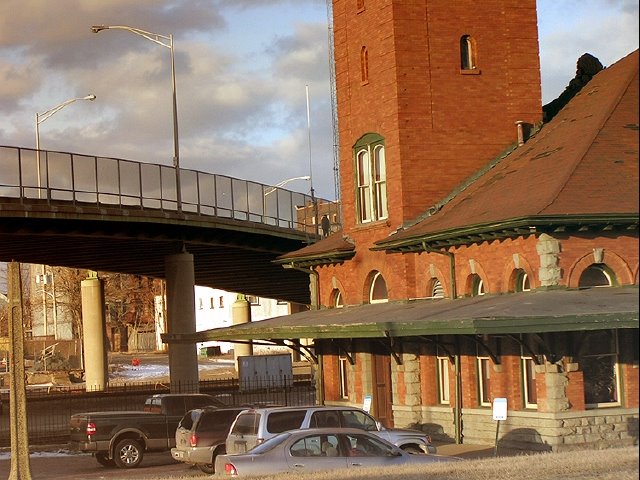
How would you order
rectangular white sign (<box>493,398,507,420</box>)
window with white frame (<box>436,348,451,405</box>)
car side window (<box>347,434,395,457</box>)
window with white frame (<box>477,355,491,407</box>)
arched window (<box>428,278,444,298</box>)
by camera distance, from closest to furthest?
car side window (<box>347,434,395,457</box>) < rectangular white sign (<box>493,398,507,420</box>) < window with white frame (<box>477,355,491,407</box>) < window with white frame (<box>436,348,451,405</box>) < arched window (<box>428,278,444,298</box>)

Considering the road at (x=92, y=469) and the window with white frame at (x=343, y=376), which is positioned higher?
the window with white frame at (x=343, y=376)

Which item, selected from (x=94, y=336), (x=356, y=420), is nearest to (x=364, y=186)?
(x=356, y=420)

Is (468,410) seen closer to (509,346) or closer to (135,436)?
(509,346)

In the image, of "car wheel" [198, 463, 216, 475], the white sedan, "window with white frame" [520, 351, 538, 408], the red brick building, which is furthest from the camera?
"window with white frame" [520, 351, 538, 408]

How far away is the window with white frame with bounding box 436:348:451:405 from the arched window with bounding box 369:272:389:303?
146 inches

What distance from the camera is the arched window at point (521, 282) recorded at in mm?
31453

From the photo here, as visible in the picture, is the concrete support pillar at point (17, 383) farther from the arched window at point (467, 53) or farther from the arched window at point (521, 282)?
the arched window at point (467, 53)

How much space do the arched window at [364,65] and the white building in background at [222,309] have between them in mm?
92183

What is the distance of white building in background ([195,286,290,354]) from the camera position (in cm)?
13375

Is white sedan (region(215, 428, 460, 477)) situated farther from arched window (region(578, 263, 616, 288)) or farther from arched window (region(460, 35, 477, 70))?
arched window (region(460, 35, 477, 70))

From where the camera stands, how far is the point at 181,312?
211 ft

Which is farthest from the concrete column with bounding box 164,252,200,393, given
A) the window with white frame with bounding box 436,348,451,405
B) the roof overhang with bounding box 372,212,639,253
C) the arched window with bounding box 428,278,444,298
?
the roof overhang with bounding box 372,212,639,253

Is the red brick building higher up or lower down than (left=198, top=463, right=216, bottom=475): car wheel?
higher up

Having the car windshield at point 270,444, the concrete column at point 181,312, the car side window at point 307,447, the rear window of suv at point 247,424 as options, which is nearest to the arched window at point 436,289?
the rear window of suv at point 247,424
